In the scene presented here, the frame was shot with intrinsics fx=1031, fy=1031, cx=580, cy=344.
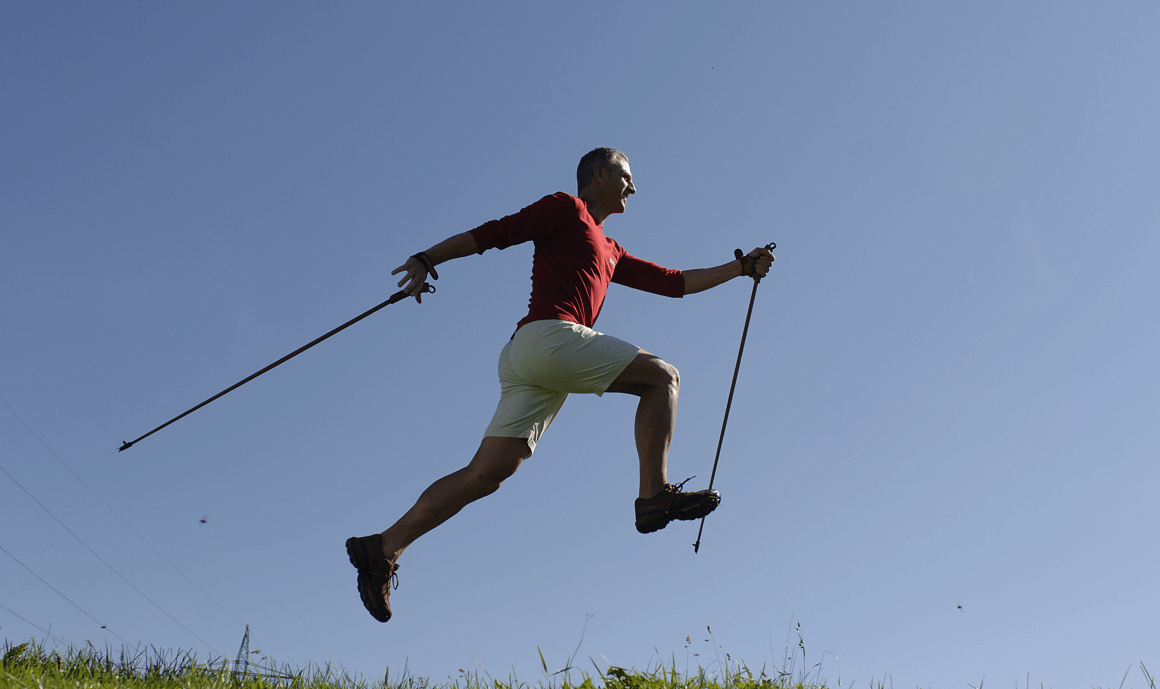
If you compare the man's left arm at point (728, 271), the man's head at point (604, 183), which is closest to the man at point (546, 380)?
the man's head at point (604, 183)

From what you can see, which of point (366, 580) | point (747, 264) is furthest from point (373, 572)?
point (747, 264)

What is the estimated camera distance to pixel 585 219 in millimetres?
6402

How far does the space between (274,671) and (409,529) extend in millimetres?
1031

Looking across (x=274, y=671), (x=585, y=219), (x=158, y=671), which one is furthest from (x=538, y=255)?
(x=158, y=671)

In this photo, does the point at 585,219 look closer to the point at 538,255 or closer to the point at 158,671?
the point at 538,255

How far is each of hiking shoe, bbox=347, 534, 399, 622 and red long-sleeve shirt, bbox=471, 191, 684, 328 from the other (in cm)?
157

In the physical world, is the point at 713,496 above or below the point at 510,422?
below

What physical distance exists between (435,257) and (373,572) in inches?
72.5

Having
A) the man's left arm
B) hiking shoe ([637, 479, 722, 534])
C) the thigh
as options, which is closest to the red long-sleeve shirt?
the thigh

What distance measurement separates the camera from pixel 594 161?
6.77 m

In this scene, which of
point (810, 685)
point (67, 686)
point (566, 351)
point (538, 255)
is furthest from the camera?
point (538, 255)

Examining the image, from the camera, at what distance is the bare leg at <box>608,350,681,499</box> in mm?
5867

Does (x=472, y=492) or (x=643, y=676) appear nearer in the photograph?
(x=643, y=676)

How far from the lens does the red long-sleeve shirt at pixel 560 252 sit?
6.11m
